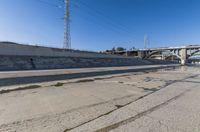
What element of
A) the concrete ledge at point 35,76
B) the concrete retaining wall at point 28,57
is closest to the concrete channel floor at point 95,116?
the concrete ledge at point 35,76

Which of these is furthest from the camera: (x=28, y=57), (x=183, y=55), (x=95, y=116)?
(x=183, y=55)

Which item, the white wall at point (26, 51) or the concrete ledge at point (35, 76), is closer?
the concrete ledge at point (35, 76)

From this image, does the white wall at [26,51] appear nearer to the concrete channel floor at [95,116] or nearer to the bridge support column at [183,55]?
the concrete channel floor at [95,116]

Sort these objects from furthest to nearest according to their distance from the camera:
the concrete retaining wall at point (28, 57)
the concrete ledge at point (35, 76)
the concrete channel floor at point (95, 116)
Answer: the concrete retaining wall at point (28, 57), the concrete ledge at point (35, 76), the concrete channel floor at point (95, 116)

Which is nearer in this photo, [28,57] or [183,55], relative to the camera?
[28,57]

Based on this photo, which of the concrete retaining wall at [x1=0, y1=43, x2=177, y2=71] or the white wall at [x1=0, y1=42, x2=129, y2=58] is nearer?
the concrete retaining wall at [x1=0, y1=43, x2=177, y2=71]

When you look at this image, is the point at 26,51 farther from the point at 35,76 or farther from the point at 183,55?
the point at 183,55

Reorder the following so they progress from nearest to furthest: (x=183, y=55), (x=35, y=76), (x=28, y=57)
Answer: (x=35, y=76), (x=28, y=57), (x=183, y=55)

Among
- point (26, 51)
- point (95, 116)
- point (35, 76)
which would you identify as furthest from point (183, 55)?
point (95, 116)

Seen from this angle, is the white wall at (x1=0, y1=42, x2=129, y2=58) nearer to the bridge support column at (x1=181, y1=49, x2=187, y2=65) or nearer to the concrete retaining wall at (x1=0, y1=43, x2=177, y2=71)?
the concrete retaining wall at (x1=0, y1=43, x2=177, y2=71)

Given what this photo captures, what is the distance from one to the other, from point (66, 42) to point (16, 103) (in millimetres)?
33820

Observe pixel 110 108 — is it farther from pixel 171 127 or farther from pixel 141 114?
pixel 171 127

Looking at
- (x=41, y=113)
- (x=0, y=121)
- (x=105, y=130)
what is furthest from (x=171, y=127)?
(x=0, y=121)

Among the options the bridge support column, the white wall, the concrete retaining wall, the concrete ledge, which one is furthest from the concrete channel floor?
the bridge support column
